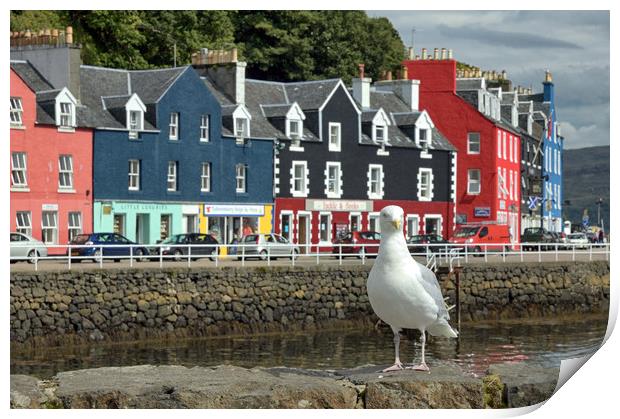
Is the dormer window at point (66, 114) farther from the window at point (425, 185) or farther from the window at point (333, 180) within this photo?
the window at point (425, 185)

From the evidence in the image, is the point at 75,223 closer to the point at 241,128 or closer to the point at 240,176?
the point at 240,176

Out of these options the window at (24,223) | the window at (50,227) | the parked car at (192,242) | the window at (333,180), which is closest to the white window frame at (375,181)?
the window at (333,180)

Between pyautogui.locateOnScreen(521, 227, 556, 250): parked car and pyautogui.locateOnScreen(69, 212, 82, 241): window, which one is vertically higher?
pyautogui.locateOnScreen(69, 212, 82, 241): window

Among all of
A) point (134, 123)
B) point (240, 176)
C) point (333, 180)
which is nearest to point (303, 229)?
point (333, 180)

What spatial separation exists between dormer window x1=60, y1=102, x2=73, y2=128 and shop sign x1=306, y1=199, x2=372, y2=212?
352 inches

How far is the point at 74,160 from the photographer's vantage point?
104 feet

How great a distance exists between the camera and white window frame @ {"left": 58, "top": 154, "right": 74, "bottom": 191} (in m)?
31.2

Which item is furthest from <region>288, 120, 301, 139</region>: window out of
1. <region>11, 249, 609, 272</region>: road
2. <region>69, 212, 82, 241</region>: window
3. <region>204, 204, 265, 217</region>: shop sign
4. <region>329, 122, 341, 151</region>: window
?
<region>69, 212, 82, 241</region>: window

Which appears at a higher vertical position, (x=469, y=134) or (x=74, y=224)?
Result: (x=469, y=134)

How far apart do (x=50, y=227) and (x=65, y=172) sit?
179 centimetres

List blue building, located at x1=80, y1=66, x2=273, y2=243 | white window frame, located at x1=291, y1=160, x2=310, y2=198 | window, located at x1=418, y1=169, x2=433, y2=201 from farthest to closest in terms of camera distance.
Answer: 1. window, located at x1=418, y1=169, x2=433, y2=201
2. white window frame, located at x1=291, y1=160, x2=310, y2=198
3. blue building, located at x1=80, y1=66, x2=273, y2=243

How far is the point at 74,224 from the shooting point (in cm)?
3128

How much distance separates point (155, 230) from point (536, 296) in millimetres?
10818

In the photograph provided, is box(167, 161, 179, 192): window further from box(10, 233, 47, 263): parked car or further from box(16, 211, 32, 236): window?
box(10, 233, 47, 263): parked car
